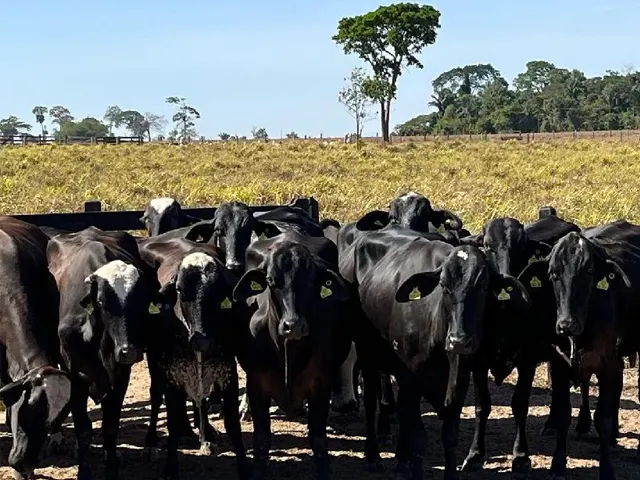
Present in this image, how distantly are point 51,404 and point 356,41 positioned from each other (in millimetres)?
63280

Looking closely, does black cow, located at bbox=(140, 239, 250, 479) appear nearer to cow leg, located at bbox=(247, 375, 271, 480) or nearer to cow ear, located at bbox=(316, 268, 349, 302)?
cow leg, located at bbox=(247, 375, 271, 480)

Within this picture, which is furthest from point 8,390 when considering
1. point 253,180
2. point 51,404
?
point 253,180

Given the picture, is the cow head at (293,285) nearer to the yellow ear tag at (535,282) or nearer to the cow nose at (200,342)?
the cow nose at (200,342)

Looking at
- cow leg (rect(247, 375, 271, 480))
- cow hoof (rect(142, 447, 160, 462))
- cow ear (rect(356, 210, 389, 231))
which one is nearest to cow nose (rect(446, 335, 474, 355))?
cow leg (rect(247, 375, 271, 480))

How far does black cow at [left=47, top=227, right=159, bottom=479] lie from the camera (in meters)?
6.16

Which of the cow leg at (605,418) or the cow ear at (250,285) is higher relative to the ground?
the cow ear at (250,285)

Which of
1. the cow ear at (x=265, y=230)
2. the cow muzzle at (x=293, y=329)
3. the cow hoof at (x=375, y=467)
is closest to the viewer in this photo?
the cow muzzle at (x=293, y=329)

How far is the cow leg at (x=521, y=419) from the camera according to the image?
6969mm

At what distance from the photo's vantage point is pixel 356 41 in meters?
66.9

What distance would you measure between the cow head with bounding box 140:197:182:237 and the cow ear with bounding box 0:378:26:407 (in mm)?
4877

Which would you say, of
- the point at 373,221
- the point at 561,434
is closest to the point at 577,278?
the point at 561,434

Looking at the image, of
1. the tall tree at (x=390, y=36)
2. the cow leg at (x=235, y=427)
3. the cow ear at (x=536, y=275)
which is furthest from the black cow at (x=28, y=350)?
the tall tree at (x=390, y=36)

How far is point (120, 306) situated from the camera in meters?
6.17

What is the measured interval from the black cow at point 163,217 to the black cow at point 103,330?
3537 mm
